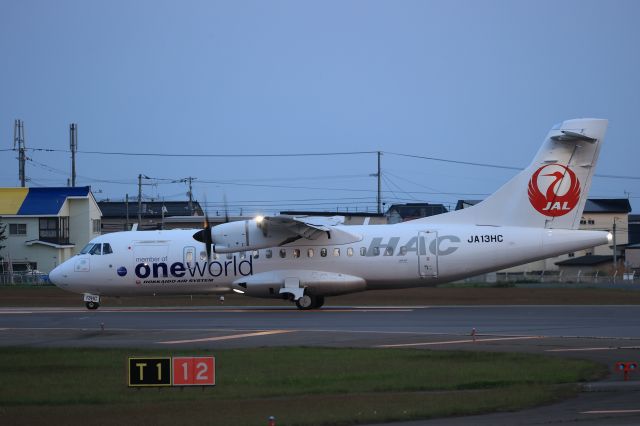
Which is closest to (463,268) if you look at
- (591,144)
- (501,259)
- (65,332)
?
(501,259)

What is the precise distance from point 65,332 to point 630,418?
20277mm

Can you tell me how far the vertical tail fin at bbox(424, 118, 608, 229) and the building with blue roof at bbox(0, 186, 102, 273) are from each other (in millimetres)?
46402

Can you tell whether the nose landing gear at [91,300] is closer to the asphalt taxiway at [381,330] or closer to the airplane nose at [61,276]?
the airplane nose at [61,276]

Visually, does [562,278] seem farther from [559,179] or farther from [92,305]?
[92,305]

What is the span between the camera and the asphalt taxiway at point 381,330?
2195 centimetres

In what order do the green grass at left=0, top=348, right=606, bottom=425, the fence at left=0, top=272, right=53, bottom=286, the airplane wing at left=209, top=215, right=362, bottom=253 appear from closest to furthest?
Result: the green grass at left=0, top=348, right=606, bottom=425
the airplane wing at left=209, top=215, right=362, bottom=253
the fence at left=0, top=272, right=53, bottom=286

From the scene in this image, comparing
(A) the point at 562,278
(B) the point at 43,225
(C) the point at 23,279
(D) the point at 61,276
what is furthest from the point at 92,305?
(B) the point at 43,225

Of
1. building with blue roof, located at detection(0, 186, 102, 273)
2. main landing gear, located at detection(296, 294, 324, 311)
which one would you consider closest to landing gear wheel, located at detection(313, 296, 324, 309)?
main landing gear, located at detection(296, 294, 324, 311)

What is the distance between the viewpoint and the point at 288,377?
18.7m

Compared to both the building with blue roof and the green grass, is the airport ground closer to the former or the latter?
the green grass

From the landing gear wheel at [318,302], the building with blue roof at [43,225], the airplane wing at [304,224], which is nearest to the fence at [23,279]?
the building with blue roof at [43,225]

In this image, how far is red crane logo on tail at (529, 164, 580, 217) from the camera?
34.6m

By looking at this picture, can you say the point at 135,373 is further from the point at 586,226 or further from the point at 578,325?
the point at 586,226

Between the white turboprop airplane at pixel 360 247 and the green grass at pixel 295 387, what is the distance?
43.5 ft
